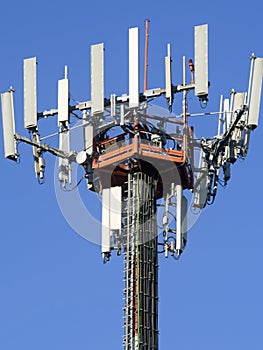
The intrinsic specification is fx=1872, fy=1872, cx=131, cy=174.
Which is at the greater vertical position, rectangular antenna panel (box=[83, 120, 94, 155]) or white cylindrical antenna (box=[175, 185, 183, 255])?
rectangular antenna panel (box=[83, 120, 94, 155])

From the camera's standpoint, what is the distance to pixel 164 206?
106438mm

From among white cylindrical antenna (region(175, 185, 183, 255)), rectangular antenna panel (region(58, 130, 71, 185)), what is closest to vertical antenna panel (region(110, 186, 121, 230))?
rectangular antenna panel (region(58, 130, 71, 185))

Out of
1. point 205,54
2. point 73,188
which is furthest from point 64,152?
point 205,54

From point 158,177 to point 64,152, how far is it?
18.8ft

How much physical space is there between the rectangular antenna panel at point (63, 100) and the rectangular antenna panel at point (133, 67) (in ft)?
13.7

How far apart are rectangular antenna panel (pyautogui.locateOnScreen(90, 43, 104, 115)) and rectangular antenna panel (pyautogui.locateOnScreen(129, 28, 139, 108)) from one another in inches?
73.5

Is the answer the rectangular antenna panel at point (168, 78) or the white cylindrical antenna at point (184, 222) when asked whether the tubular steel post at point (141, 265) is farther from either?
the rectangular antenna panel at point (168, 78)

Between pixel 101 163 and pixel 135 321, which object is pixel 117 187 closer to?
pixel 101 163

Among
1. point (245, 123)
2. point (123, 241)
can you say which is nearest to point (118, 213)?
point (123, 241)

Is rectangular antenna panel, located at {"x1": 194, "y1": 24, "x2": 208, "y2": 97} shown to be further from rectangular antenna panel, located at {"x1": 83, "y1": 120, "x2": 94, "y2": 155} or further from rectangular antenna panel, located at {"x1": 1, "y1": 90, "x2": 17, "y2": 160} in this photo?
rectangular antenna panel, located at {"x1": 1, "y1": 90, "x2": 17, "y2": 160}

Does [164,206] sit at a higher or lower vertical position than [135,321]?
higher

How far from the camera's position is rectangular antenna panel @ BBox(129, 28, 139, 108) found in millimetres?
103562

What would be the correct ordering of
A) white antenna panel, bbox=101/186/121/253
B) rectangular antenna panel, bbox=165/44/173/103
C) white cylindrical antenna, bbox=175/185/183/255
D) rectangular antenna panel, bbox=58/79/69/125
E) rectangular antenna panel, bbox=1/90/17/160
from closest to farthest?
rectangular antenna panel, bbox=165/44/173/103 < white cylindrical antenna, bbox=175/185/183/255 < rectangular antenna panel, bbox=58/79/69/125 < white antenna panel, bbox=101/186/121/253 < rectangular antenna panel, bbox=1/90/17/160

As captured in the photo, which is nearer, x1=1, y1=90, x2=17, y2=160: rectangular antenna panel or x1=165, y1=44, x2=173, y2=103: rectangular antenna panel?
x1=165, y1=44, x2=173, y2=103: rectangular antenna panel
